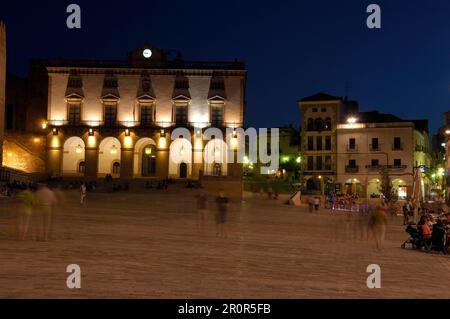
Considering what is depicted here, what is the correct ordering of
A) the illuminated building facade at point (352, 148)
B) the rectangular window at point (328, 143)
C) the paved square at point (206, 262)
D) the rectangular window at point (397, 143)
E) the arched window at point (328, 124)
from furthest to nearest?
the arched window at point (328, 124) → the rectangular window at point (328, 143) → the rectangular window at point (397, 143) → the illuminated building facade at point (352, 148) → the paved square at point (206, 262)

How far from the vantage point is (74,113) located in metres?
50.0

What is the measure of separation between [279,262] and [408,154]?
46.1 metres

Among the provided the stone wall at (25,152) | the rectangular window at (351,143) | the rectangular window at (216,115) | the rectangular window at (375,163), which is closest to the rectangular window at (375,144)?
the rectangular window at (375,163)

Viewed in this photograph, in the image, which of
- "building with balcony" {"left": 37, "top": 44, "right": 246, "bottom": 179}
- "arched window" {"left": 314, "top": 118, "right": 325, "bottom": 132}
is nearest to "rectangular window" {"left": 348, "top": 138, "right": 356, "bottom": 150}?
"arched window" {"left": 314, "top": 118, "right": 325, "bottom": 132}

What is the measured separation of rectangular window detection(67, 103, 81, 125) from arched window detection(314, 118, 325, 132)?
25.2m

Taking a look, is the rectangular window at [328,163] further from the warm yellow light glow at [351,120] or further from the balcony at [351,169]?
the warm yellow light glow at [351,120]

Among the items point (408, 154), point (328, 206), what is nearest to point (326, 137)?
point (408, 154)

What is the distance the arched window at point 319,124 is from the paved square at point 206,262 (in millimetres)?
37709

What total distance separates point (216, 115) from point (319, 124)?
1381 cm

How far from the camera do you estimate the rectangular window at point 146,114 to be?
4988cm

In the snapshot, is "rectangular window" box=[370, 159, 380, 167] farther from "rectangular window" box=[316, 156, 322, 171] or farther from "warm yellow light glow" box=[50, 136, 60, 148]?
"warm yellow light glow" box=[50, 136, 60, 148]

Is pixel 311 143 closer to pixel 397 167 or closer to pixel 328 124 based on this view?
pixel 328 124

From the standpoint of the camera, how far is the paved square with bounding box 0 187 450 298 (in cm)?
892
